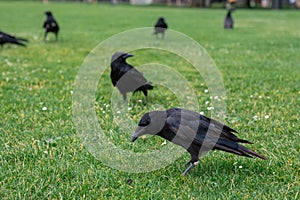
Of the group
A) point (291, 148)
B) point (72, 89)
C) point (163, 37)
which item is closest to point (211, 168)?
point (291, 148)

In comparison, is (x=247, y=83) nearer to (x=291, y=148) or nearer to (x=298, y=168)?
(x=291, y=148)

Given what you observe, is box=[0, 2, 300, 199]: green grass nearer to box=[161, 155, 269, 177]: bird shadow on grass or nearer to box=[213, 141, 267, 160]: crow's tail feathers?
box=[161, 155, 269, 177]: bird shadow on grass

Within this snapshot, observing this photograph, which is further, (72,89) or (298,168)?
(72,89)

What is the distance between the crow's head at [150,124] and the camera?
367 cm

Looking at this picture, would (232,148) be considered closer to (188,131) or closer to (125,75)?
(188,131)

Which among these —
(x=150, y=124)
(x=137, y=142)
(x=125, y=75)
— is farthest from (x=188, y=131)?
(x=125, y=75)

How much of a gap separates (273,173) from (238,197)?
62 cm

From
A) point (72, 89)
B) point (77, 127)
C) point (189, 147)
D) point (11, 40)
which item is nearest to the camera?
point (189, 147)

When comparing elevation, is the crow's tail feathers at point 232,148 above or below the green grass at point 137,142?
above

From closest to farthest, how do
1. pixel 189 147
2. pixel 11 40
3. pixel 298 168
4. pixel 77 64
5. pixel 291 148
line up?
pixel 189 147 → pixel 298 168 → pixel 291 148 → pixel 77 64 → pixel 11 40

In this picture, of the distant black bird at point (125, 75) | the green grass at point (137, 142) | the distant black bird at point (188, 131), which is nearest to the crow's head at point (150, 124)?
the distant black bird at point (188, 131)

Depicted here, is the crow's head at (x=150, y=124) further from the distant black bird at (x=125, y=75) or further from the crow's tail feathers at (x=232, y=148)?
the distant black bird at (x=125, y=75)

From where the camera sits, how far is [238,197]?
137 inches

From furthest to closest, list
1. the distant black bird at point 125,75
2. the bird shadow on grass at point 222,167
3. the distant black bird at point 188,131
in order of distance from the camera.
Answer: the distant black bird at point 125,75 < the bird shadow on grass at point 222,167 < the distant black bird at point 188,131
